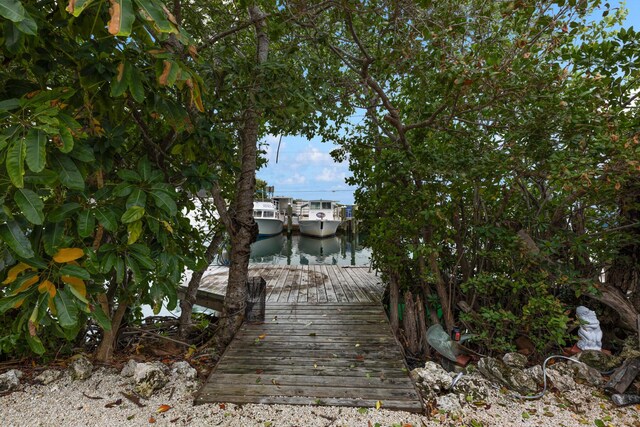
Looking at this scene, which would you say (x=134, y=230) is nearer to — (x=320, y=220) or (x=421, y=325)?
(x=421, y=325)

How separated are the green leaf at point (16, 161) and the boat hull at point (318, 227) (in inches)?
809

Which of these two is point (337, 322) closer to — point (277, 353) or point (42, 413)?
point (277, 353)

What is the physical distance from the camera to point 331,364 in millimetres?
2996

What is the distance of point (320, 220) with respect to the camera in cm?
2173

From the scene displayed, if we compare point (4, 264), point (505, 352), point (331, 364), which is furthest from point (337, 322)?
point (4, 264)

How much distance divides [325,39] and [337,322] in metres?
3.30

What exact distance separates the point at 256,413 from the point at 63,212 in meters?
1.87

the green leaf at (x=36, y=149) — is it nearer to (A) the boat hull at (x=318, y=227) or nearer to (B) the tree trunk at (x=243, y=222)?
(B) the tree trunk at (x=243, y=222)

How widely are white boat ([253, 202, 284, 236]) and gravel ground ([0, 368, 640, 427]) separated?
17.6 metres

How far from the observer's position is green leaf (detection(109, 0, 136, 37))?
3.54ft

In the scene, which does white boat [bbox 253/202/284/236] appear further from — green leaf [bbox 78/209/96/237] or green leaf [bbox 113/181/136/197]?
green leaf [bbox 78/209/96/237]

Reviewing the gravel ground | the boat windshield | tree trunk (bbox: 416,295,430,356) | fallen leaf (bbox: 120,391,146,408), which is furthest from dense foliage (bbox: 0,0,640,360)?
the boat windshield

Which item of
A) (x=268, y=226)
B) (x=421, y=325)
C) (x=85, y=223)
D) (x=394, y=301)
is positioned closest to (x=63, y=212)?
Answer: (x=85, y=223)

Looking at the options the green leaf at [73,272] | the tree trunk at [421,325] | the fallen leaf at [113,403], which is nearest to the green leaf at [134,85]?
the green leaf at [73,272]
